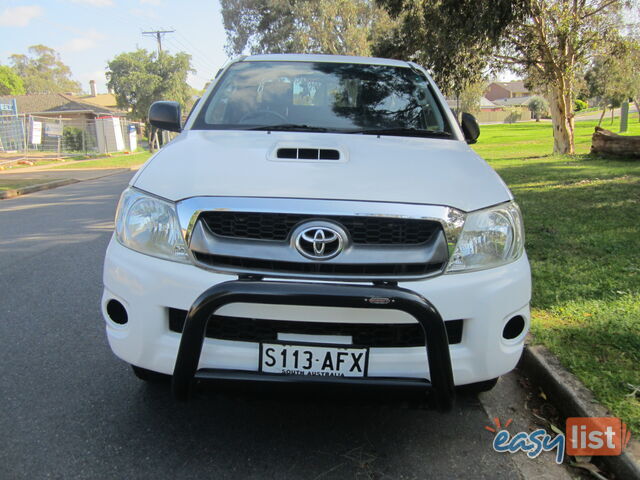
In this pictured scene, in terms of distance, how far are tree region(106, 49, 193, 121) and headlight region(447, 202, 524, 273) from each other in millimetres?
44102

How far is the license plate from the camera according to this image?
2.01 meters

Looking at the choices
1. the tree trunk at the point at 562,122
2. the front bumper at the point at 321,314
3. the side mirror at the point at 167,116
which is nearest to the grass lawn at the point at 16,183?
the side mirror at the point at 167,116

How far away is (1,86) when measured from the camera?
6881cm

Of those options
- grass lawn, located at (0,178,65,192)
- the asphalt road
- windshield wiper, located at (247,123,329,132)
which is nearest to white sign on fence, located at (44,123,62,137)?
grass lawn, located at (0,178,65,192)

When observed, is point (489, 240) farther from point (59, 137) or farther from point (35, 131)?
point (59, 137)

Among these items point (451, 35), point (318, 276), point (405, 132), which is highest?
point (451, 35)

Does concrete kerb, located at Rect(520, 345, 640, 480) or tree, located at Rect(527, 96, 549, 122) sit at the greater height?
tree, located at Rect(527, 96, 549, 122)

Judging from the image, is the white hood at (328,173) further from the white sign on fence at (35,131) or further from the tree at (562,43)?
the white sign on fence at (35,131)

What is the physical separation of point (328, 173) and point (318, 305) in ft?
2.06

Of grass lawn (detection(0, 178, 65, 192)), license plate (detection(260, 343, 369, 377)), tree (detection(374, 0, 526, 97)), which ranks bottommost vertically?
grass lawn (detection(0, 178, 65, 192))

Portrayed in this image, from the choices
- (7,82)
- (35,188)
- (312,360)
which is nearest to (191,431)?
(312,360)

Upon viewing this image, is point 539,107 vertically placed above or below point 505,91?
below

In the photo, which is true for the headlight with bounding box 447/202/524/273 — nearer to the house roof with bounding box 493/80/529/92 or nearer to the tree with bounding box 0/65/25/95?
the tree with bounding box 0/65/25/95

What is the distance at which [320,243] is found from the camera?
1997 millimetres
